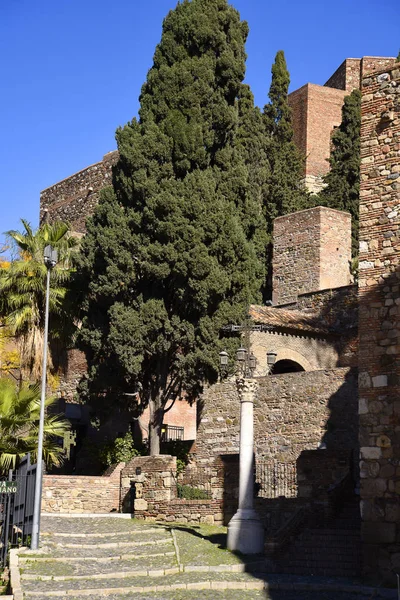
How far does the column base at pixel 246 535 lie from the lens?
16781mm

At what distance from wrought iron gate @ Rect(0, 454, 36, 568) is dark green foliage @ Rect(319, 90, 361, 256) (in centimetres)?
2216

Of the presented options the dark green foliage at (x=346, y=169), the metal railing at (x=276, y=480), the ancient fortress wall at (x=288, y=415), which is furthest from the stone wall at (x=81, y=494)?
the dark green foliage at (x=346, y=169)

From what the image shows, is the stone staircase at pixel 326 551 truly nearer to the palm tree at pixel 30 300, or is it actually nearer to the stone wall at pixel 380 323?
the stone wall at pixel 380 323

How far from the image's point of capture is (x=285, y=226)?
3462cm

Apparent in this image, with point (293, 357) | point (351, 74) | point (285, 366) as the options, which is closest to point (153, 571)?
point (293, 357)

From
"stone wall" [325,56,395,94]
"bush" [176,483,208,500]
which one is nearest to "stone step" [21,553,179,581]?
"bush" [176,483,208,500]

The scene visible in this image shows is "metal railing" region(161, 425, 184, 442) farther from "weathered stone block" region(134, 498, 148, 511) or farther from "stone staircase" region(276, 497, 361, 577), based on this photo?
"stone staircase" region(276, 497, 361, 577)

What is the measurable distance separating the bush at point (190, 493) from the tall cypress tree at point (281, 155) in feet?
58.8

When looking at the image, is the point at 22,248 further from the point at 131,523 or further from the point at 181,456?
the point at 131,523

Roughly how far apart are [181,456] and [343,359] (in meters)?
6.29

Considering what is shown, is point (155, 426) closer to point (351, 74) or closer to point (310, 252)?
point (310, 252)

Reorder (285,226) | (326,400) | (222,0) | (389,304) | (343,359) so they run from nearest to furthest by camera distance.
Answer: (389,304) < (326,400) < (222,0) < (343,359) < (285,226)

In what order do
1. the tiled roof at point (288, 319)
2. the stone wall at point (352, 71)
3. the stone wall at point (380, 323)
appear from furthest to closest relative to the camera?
the stone wall at point (352, 71) → the tiled roof at point (288, 319) → the stone wall at point (380, 323)

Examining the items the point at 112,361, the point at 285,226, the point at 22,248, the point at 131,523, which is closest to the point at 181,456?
the point at 112,361
